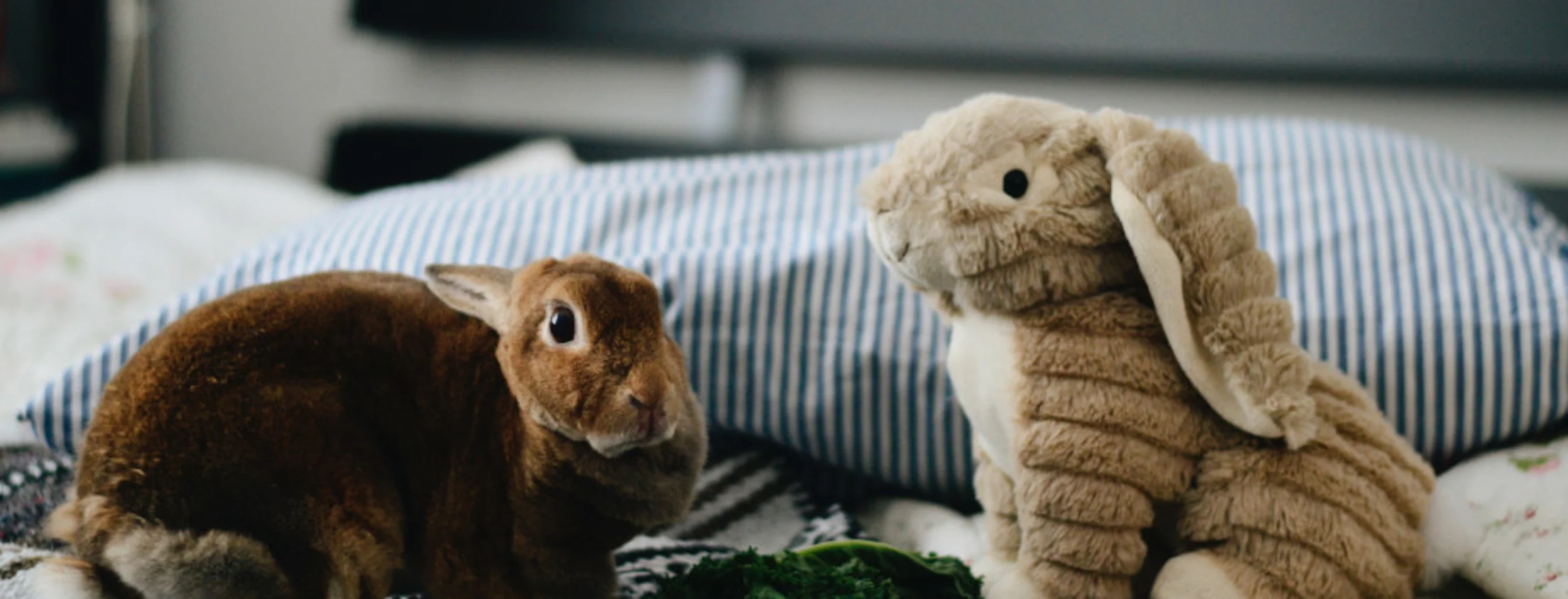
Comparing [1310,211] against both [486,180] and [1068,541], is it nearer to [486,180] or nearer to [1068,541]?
[1068,541]

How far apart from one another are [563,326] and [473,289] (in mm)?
83

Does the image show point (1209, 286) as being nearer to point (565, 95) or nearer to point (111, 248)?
point (111, 248)

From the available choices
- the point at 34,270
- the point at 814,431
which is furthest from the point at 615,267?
the point at 34,270

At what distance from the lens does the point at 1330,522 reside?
0.68 metres

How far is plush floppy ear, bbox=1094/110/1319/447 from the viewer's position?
66 centimetres

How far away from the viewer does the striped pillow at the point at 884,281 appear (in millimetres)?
914

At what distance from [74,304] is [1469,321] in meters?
1.48

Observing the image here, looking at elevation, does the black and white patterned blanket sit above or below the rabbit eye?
below

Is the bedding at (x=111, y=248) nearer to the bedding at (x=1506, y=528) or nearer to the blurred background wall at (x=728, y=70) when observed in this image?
the blurred background wall at (x=728, y=70)

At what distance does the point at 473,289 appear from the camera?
655 millimetres

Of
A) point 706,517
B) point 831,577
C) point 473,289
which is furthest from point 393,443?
point 706,517

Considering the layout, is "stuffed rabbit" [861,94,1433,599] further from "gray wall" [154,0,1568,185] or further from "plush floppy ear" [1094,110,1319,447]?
"gray wall" [154,0,1568,185]

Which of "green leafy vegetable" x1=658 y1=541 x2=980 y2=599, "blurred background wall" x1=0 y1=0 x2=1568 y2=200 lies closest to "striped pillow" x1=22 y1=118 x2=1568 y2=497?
"green leafy vegetable" x1=658 y1=541 x2=980 y2=599

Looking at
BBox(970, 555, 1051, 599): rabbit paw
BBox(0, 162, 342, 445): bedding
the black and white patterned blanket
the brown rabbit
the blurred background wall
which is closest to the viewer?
the brown rabbit
